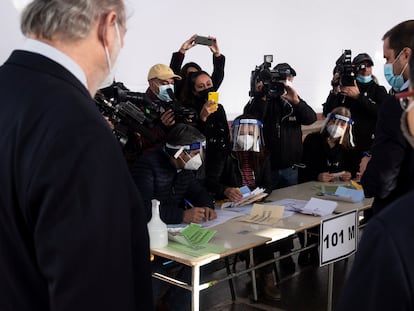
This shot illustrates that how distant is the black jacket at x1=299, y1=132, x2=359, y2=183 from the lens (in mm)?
3936

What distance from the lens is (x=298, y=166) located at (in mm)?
3969

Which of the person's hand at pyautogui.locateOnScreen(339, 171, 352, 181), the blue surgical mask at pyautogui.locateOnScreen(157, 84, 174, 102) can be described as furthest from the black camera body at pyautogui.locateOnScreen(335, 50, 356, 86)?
the blue surgical mask at pyautogui.locateOnScreen(157, 84, 174, 102)

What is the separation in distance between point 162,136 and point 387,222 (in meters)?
2.57

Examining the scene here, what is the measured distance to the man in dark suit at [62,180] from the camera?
2.86 feet

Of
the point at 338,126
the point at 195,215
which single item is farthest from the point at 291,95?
the point at 195,215

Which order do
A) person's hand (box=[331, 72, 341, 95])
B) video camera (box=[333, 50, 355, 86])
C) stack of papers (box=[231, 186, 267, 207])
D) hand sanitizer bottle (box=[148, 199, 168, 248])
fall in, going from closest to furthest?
hand sanitizer bottle (box=[148, 199, 168, 248]) < stack of papers (box=[231, 186, 267, 207]) < video camera (box=[333, 50, 355, 86]) < person's hand (box=[331, 72, 341, 95])

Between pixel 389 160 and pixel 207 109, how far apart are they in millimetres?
1641

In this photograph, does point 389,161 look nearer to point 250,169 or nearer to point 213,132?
point 250,169

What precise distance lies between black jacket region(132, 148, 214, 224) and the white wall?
1267mm

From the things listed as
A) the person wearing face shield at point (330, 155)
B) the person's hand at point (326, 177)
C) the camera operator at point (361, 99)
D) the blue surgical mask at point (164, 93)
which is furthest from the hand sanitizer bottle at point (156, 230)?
the camera operator at point (361, 99)

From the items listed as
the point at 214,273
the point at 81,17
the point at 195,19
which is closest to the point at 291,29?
the point at 195,19

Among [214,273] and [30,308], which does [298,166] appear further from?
[30,308]

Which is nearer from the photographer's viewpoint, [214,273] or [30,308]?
[30,308]

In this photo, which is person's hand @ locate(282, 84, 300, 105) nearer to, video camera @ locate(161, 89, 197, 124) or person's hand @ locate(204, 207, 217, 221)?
video camera @ locate(161, 89, 197, 124)
